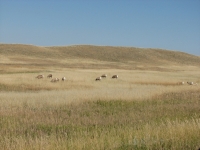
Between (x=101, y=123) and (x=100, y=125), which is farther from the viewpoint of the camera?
(x=101, y=123)

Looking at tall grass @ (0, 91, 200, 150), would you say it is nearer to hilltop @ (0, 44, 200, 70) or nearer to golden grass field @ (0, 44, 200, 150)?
golden grass field @ (0, 44, 200, 150)

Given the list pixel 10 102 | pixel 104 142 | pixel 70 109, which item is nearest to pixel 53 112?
pixel 70 109

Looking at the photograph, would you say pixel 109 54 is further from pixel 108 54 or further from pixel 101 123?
pixel 101 123

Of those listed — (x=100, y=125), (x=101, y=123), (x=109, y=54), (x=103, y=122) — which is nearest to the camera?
(x=100, y=125)

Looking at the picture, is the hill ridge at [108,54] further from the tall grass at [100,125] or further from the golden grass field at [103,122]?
the tall grass at [100,125]

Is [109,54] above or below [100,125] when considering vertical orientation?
above

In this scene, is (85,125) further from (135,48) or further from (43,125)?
(135,48)

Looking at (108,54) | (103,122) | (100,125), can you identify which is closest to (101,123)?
(103,122)

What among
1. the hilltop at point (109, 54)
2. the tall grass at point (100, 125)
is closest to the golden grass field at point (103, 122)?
the tall grass at point (100, 125)

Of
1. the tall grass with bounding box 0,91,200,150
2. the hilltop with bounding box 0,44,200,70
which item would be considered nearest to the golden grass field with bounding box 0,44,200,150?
the tall grass with bounding box 0,91,200,150

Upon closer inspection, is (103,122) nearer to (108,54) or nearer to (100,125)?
(100,125)

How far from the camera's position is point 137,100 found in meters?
17.4

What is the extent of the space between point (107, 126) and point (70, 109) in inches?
161

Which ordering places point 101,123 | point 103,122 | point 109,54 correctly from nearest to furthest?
point 101,123 < point 103,122 < point 109,54
